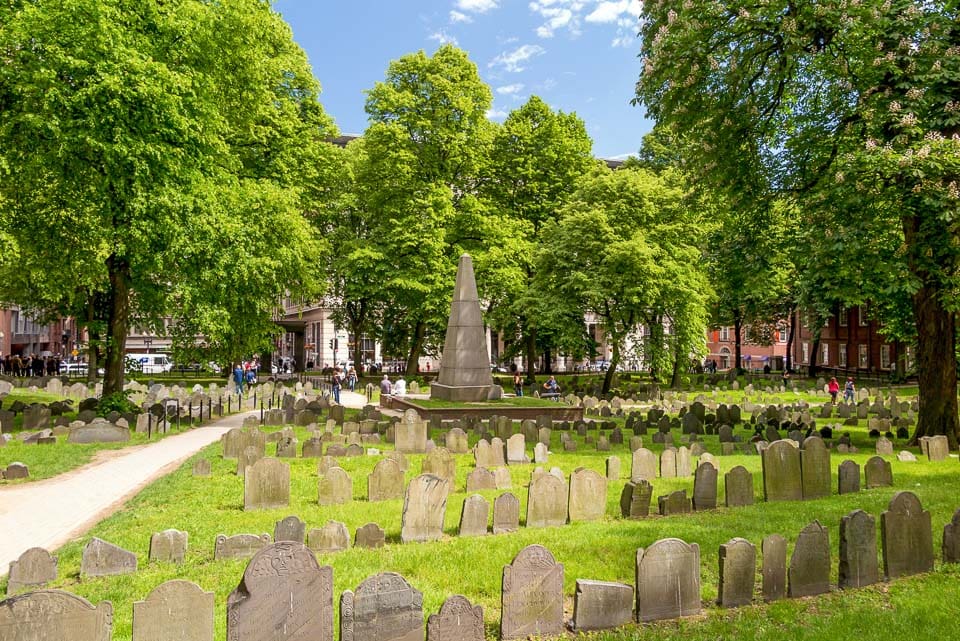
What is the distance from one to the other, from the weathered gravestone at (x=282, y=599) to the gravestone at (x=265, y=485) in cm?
503

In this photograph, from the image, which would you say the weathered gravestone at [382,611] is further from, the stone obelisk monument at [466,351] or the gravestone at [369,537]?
the stone obelisk monument at [466,351]

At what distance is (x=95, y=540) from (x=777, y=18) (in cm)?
1569

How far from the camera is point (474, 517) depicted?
326 inches

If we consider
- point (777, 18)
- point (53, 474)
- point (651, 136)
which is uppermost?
point (651, 136)

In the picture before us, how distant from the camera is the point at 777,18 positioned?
14695 millimetres

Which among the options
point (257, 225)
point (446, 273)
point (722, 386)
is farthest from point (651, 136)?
point (257, 225)

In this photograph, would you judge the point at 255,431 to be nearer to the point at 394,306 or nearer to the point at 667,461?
the point at 667,461

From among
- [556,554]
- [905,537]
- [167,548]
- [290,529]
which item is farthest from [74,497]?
[905,537]

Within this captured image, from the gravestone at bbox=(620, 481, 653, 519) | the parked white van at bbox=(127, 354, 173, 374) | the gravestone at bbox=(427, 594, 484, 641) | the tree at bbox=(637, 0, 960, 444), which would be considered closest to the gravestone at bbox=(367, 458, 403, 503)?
the gravestone at bbox=(620, 481, 653, 519)

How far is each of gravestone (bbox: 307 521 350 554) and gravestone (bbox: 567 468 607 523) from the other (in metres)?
3.09

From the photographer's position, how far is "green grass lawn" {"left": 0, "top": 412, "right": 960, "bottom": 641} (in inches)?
227

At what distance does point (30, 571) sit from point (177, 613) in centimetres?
287

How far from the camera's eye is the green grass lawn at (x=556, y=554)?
5.78 meters

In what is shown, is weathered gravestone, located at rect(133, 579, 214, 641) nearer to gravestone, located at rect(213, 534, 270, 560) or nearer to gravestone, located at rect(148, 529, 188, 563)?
gravestone, located at rect(213, 534, 270, 560)
